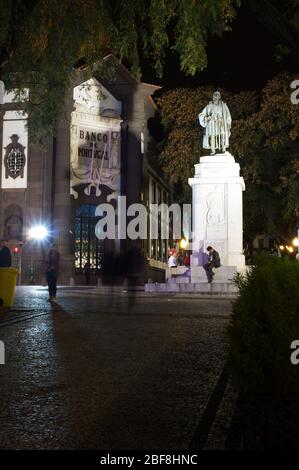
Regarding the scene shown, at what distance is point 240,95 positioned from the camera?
104 ft

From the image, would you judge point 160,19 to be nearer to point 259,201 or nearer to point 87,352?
point 87,352

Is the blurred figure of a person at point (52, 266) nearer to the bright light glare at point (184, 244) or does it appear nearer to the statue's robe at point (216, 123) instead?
the statue's robe at point (216, 123)

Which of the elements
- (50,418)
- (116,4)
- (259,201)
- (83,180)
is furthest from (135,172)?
(50,418)

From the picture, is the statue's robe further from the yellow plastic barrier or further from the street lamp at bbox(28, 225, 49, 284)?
the street lamp at bbox(28, 225, 49, 284)

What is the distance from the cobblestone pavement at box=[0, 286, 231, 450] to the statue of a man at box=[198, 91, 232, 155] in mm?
14239

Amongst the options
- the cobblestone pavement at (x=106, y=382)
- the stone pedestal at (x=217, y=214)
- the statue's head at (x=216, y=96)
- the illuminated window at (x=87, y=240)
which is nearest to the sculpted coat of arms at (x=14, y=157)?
the illuminated window at (x=87, y=240)

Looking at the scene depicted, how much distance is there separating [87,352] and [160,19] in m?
5.52

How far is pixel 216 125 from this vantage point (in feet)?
81.7

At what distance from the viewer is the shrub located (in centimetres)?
410

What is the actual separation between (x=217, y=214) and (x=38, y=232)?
2025 cm

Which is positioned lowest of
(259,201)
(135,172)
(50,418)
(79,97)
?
(50,418)

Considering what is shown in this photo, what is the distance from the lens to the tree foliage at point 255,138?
96.4 ft
